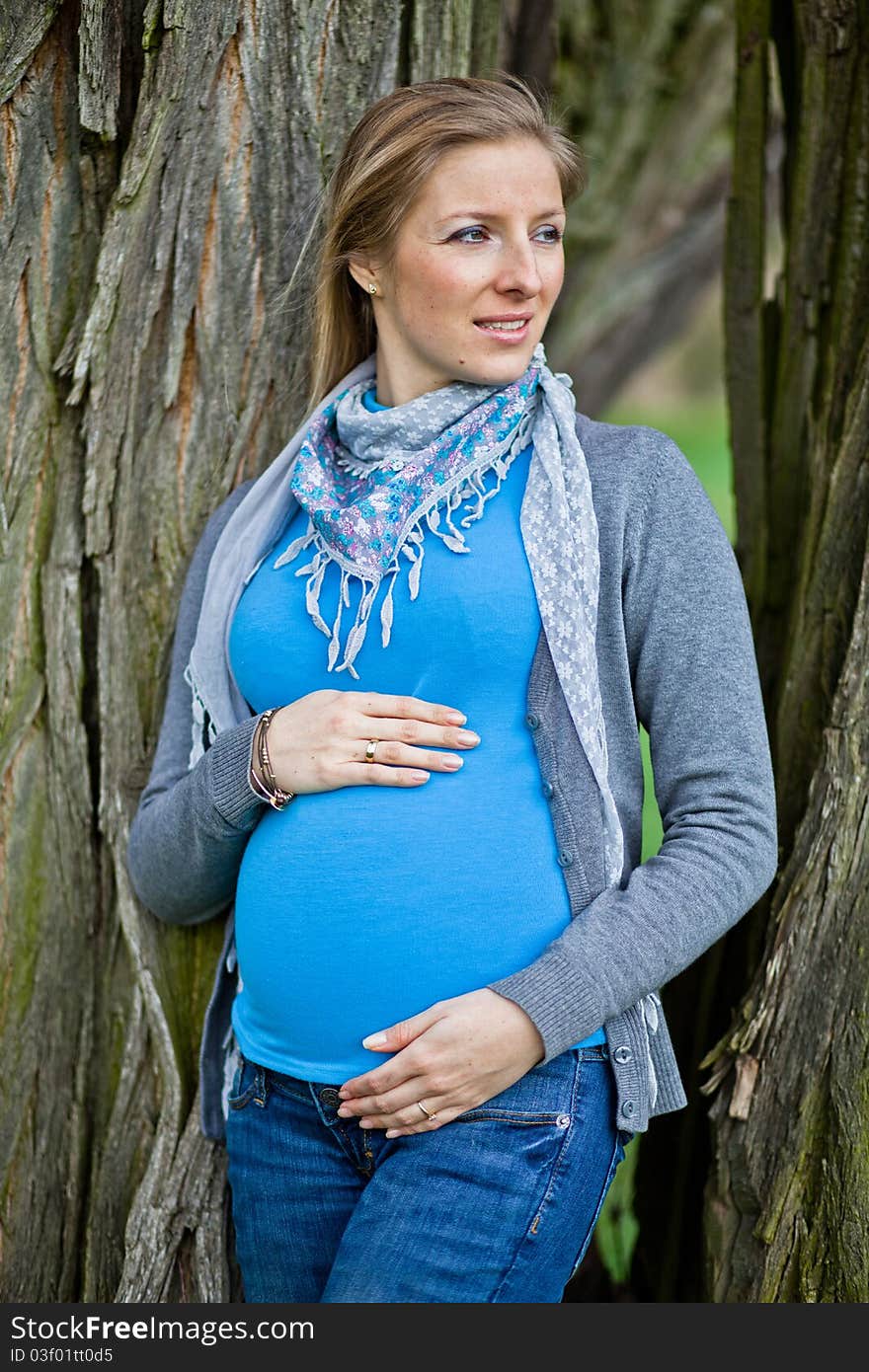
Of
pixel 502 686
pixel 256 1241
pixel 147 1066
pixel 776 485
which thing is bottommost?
pixel 256 1241

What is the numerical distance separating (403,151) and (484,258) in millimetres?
218

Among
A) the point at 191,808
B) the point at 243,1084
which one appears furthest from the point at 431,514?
the point at 243,1084

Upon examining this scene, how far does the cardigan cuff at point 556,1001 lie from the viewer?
1.69m

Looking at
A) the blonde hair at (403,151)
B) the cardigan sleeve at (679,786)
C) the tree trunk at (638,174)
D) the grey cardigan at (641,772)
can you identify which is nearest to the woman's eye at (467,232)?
the blonde hair at (403,151)

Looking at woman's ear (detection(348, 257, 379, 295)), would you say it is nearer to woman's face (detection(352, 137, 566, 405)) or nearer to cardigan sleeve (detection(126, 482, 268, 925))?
woman's face (detection(352, 137, 566, 405))

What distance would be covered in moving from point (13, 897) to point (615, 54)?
12.6 ft

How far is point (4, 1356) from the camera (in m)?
1.99

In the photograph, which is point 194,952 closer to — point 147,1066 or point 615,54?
point 147,1066

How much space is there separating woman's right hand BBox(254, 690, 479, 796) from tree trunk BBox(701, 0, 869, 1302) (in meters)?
0.70

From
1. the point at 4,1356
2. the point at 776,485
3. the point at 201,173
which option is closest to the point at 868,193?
the point at 776,485

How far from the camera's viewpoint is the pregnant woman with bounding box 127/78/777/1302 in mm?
1741

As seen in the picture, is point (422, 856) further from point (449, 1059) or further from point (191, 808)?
point (191, 808)

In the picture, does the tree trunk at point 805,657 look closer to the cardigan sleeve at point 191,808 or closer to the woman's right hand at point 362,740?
the woman's right hand at point 362,740

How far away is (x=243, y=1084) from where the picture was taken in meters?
2.03
